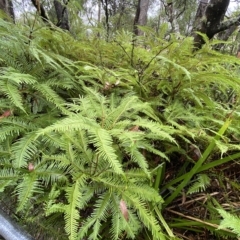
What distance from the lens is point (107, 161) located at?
99 centimetres

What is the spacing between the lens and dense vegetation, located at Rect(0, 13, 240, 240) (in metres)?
0.90

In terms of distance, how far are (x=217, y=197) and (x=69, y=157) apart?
0.73m

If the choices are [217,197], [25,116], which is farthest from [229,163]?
[25,116]

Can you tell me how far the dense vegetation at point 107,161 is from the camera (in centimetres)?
90

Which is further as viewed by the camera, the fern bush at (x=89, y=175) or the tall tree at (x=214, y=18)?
the tall tree at (x=214, y=18)

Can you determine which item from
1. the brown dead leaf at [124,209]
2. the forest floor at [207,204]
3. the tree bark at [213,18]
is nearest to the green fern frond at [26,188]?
the brown dead leaf at [124,209]

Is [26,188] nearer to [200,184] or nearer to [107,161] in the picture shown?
[107,161]

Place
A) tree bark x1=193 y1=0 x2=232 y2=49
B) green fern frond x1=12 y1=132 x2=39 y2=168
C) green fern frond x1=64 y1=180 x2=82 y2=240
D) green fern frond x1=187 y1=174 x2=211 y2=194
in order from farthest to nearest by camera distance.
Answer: tree bark x1=193 y1=0 x2=232 y2=49 < green fern frond x1=187 y1=174 x2=211 y2=194 < green fern frond x1=12 y1=132 x2=39 y2=168 < green fern frond x1=64 y1=180 x2=82 y2=240

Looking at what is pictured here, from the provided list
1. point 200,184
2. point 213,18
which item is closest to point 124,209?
point 200,184

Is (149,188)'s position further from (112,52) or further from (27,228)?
(112,52)

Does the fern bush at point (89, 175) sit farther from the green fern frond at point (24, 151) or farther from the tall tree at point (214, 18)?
the tall tree at point (214, 18)

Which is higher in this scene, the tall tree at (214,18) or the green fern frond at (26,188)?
the tall tree at (214,18)

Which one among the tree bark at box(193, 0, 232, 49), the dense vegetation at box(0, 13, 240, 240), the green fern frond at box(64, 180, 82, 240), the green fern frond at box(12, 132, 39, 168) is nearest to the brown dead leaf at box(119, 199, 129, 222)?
the dense vegetation at box(0, 13, 240, 240)

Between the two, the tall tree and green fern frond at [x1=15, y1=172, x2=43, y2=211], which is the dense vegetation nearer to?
green fern frond at [x1=15, y1=172, x2=43, y2=211]
